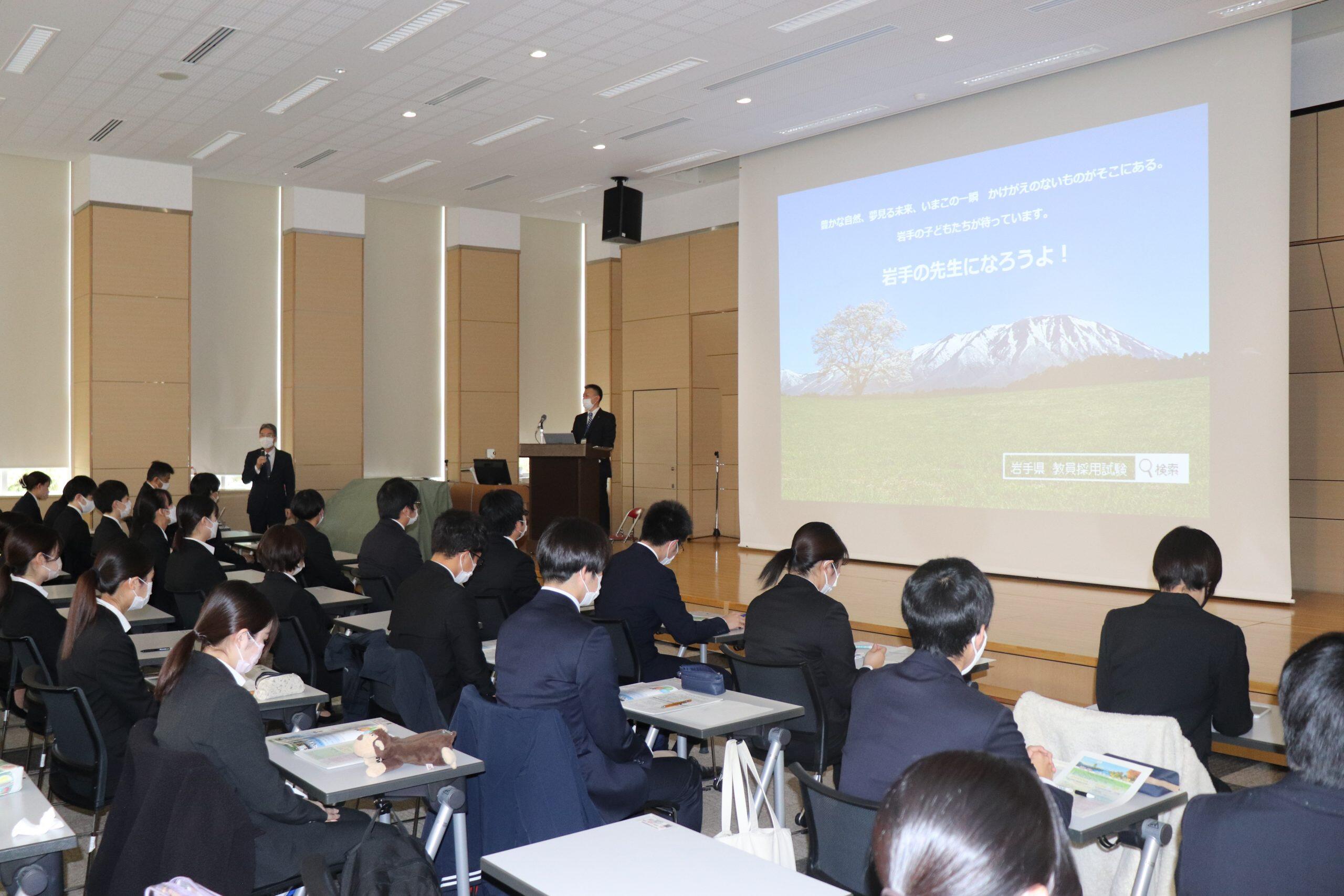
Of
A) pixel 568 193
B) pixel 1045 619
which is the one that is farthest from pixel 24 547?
pixel 568 193

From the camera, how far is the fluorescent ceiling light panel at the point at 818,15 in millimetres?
6457

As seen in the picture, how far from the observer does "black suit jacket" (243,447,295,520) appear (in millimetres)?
10078

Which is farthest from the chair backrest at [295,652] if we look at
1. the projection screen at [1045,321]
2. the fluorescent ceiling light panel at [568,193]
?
the fluorescent ceiling light panel at [568,193]

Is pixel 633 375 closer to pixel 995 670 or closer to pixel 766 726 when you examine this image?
pixel 995 670

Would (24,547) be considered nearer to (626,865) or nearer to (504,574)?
(504,574)

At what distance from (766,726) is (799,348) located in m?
6.02

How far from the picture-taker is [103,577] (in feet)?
11.9

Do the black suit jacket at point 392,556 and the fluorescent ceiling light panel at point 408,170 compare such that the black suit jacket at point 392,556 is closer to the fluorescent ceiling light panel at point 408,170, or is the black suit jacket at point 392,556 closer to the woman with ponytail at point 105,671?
the woman with ponytail at point 105,671

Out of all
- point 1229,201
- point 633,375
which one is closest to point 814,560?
point 1229,201

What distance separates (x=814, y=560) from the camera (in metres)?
3.86

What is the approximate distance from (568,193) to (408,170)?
6.13 ft

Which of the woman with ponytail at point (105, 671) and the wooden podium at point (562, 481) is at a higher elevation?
the wooden podium at point (562, 481)

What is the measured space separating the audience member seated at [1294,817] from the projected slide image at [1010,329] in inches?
223

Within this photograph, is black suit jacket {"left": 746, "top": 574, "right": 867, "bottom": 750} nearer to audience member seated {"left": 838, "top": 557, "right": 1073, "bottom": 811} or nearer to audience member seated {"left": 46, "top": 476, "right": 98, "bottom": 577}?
audience member seated {"left": 838, "top": 557, "right": 1073, "bottom": 811}
